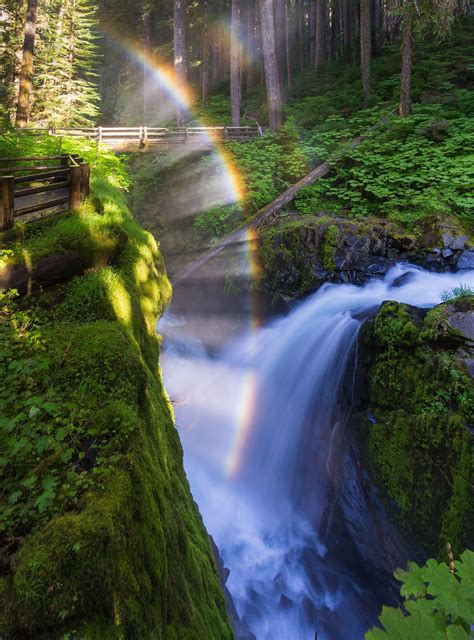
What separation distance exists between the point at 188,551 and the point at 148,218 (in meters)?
16.0

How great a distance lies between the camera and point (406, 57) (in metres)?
14.5

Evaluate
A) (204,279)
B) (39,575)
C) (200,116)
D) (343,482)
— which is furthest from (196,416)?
(200,116)

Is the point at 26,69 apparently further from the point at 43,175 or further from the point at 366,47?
the point at 366,47

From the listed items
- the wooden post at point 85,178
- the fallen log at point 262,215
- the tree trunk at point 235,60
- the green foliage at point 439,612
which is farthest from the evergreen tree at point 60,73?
the green foliage at point 439,612

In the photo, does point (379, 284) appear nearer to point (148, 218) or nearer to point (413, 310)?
point (413, 310)

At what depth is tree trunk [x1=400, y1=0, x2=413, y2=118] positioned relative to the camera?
541 inches

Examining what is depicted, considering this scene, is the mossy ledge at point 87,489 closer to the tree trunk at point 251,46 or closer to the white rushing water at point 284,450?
the white rushing water at point 284,450

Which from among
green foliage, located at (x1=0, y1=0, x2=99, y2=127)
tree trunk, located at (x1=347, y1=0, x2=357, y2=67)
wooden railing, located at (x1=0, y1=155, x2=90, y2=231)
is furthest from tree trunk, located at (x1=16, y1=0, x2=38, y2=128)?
tree trunk, located at (x1=347, y1=0, x2=357, y2=67)

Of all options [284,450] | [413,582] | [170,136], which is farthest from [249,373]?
[170,136]

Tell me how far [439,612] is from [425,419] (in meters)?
5.05

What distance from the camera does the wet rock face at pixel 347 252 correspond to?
34.2 ft

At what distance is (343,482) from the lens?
7281mm

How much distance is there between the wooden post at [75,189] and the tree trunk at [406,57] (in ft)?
45.7

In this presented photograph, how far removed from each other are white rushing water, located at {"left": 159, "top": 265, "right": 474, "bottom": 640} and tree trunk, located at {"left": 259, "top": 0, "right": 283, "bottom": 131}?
12.5 m
